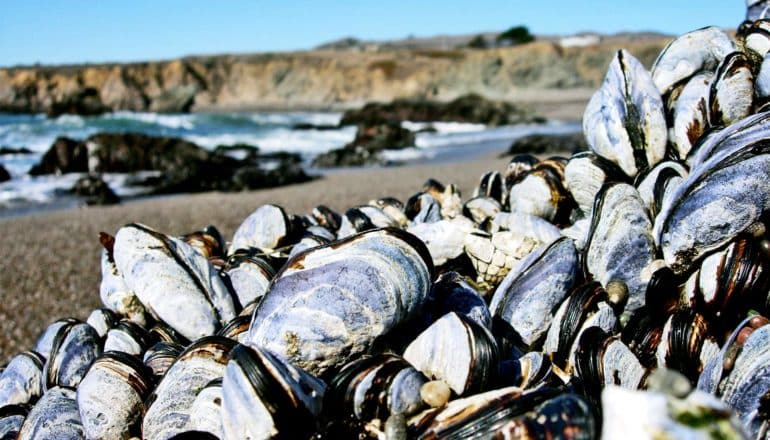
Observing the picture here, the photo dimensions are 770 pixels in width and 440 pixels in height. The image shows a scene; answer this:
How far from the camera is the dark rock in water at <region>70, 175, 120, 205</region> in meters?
10.1

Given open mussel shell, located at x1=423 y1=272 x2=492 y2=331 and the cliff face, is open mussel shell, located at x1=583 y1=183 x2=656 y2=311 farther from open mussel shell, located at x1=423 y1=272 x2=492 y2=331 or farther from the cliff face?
the cliff face

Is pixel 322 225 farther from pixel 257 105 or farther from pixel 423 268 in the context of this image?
pixel 257 105

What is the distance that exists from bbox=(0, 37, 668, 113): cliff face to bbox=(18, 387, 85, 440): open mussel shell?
1832 inches

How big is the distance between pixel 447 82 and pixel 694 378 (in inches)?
1992

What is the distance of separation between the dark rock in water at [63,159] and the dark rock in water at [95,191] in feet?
11.5

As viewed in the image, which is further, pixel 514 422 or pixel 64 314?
pixel 64 314

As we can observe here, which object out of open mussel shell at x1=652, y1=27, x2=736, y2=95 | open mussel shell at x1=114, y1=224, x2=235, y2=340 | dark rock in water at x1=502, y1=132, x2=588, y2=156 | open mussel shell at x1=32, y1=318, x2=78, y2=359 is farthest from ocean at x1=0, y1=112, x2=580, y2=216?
open mussel shell at x1=652, y1=27, x2=736, y2=95

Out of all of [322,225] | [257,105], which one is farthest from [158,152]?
[257,105]

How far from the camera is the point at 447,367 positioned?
6.11ft

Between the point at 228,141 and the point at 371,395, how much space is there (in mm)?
25772

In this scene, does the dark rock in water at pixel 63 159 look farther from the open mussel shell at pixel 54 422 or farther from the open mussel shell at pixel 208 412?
the open mussel shell at pixel 208 412

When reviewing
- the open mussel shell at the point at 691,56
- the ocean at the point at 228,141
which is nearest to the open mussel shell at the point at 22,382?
the open mussel shell at the point at 691,56

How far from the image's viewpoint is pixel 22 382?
2.71 m

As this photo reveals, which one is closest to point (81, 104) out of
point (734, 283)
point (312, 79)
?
point (312, 79)
